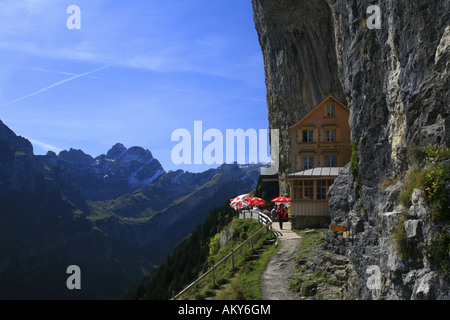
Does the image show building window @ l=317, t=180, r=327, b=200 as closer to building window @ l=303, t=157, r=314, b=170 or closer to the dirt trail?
the dirt trail

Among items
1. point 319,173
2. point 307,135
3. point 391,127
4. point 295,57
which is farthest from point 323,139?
point 391,127

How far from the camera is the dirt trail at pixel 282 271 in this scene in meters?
19.0

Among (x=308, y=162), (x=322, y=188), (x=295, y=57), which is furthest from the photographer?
(x=295, y=57)

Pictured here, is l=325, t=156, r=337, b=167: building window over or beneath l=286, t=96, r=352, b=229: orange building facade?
beneath

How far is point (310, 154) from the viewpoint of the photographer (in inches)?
1566

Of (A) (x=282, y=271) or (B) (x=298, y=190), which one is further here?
(B) (x=298, y=190)

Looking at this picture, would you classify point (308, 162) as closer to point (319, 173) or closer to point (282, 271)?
point (319, 173)

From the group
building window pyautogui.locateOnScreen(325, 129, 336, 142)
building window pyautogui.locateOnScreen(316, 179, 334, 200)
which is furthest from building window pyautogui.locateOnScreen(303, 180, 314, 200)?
building window pyautogui.locateOnScreen(325, 129, 336, 142)

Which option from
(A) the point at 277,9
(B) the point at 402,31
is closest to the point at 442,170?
(B) the point at 402,31

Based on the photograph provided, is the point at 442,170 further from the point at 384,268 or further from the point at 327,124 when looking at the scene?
the point at 327,124

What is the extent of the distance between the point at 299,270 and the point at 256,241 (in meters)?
8.71

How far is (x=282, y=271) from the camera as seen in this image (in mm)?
22250

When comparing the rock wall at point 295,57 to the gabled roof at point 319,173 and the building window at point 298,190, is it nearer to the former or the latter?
the gabled roof at point 319,173

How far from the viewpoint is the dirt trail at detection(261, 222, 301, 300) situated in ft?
62.2
